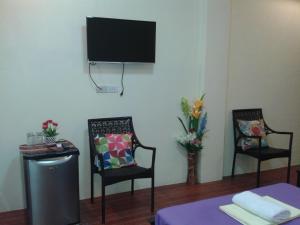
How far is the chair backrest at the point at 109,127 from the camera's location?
312 centimetres

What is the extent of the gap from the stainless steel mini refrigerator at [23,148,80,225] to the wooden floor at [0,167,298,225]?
1.04 feet

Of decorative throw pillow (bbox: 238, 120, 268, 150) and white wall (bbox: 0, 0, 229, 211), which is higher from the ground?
white wall (bbox: 0, 0, 229, 211)

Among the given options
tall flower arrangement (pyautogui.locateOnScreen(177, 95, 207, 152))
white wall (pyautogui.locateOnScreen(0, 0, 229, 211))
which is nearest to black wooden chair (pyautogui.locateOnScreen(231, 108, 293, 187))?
white wall (pyautogui.locateOnScreen(0, 0, 229, 211))

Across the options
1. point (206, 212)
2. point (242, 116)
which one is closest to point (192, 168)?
point (242, 116)

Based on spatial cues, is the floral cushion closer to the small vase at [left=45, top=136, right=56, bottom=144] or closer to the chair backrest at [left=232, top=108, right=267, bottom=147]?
the small vase at [left=45, top=136, right=56, bottom=144]

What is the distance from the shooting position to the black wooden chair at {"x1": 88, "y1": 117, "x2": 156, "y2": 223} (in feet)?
9.13

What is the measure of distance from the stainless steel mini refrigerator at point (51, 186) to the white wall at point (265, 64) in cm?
235

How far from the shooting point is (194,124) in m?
3.71

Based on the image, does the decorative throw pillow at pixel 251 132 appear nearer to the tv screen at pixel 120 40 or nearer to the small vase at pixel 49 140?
the tv screen at pixel 120 40

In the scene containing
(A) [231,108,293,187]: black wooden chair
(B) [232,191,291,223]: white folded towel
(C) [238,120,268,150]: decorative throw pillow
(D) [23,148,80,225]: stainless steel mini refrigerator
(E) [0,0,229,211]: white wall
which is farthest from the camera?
(C) [238,120,268,150]: decorative throw pillow

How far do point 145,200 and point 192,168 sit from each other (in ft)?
2.67

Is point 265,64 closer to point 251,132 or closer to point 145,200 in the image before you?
point 251,132

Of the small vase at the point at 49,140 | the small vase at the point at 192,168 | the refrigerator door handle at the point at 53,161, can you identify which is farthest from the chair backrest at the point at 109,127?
the small vase at the point at 192,168

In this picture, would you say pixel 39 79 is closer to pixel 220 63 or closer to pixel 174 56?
pixel 174 56
